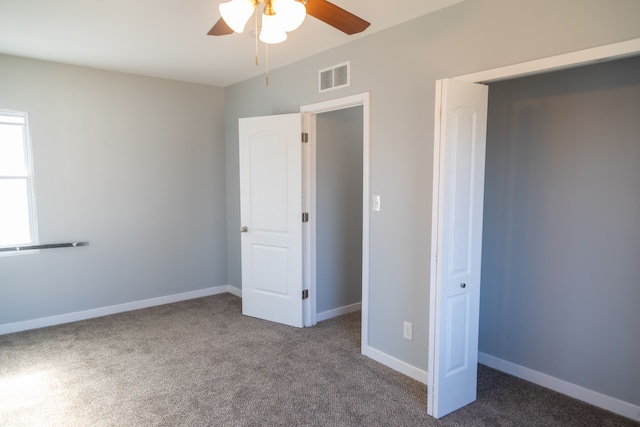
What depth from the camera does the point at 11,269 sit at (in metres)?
3.65

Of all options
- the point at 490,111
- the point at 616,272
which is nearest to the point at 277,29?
the point at 490,111

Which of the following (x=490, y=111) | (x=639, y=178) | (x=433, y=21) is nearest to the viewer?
(x=639, y=178)

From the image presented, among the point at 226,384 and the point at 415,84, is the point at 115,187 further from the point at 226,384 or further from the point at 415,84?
the point at 415,84

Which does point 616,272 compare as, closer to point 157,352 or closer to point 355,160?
point 355,160

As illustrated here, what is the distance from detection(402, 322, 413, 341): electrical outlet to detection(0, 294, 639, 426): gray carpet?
0.30m

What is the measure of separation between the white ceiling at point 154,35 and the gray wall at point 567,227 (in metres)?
1.05

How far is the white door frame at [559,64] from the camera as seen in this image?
1.82 m

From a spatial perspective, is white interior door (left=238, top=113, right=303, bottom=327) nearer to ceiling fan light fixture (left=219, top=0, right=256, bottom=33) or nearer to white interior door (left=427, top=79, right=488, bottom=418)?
white interior door (left=427, top=79, right=488, bottom=418)

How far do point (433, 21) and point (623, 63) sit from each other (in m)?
1.18

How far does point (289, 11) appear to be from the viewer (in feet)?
5.22

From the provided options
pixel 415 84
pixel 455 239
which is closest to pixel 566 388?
pixel 455 239

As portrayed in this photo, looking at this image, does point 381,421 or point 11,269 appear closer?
point 381,421

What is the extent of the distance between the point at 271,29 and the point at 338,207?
2.52 m

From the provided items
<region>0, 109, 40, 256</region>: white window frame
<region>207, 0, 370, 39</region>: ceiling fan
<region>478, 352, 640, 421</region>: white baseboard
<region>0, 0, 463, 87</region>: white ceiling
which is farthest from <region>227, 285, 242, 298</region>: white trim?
<region>207, 0, 370, 39</region>: ceiling fan
